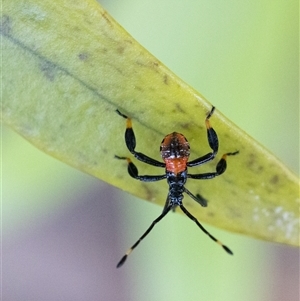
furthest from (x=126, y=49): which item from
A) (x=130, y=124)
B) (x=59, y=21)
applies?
(x=130, y=124)

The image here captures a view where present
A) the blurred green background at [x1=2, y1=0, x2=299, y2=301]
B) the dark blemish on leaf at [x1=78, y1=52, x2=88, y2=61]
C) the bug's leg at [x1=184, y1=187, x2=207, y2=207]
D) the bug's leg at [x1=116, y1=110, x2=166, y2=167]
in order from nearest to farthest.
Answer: the dark blemish on leaf at [x1=78, y1=52, x2=88, y2=61] < the bug's leg at [x1=116, y1=110, x2=166, y2=167] < the bug's leg at [x1=184, y1=187, x2=207, y2=207] < the blurred green background at [x1=2, y1=0, x2=299, y2=301]

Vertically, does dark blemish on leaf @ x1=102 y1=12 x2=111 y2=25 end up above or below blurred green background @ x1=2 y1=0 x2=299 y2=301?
above

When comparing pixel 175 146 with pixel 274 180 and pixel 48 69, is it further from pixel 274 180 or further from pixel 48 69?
pixel 48 69

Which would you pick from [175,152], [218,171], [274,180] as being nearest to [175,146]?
[175,152]

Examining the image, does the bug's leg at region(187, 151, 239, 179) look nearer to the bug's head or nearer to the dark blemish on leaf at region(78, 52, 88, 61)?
the bug's head

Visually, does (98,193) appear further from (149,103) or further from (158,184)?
(149,103)

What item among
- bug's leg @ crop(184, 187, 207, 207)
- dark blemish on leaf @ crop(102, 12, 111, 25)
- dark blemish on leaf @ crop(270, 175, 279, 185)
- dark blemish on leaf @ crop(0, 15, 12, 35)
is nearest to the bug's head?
bug's leg @ crop(184, 187, 207, 207)

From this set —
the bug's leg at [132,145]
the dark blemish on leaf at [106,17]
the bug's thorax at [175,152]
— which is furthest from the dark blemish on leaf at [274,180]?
the dark blemish on leaf at [106,17]

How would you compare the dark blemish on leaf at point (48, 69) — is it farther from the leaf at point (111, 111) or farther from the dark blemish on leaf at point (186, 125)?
the dark blemish on leaf at point (186, 125)

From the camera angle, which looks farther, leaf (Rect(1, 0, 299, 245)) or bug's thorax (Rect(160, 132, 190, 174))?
bug's thorax (Rect(160, 132, 190, 174))
